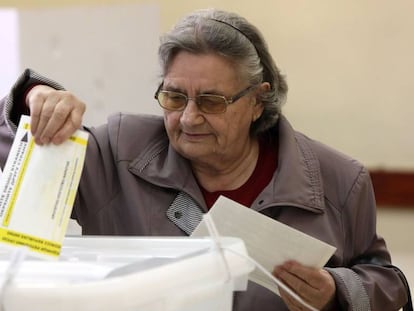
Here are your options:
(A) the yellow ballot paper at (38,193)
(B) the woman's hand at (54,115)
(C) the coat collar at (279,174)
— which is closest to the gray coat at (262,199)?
(C) the coat collar at (279,174)

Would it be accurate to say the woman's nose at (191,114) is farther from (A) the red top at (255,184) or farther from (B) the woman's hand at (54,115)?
(B) the woman's hand at (54,115)

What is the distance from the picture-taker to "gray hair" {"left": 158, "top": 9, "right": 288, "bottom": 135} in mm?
1253

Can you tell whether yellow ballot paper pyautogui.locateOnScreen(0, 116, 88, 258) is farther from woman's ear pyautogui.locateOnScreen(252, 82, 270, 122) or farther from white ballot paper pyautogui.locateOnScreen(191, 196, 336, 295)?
woman's ear pyautogui.locateOnScreen(252, 82, 270, 122)

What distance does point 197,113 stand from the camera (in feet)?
4.07

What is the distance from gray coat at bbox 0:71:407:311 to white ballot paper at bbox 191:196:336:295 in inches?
6.4

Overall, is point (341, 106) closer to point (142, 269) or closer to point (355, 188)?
point (355, 188)

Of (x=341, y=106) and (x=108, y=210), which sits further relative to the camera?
(x=341, y=106)

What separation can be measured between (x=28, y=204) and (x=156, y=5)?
137cm

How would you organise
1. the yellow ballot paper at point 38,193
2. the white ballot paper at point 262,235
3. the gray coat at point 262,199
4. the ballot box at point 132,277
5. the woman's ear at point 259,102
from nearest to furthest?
the ballot box at point 132,277
the yellow ballot paper at point 38,193
the white ballot paper at point 262,235
the gray coat at point 262,199
the woman's ear at point 259,102

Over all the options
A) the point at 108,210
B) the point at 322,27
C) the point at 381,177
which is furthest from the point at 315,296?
the point at 322,27

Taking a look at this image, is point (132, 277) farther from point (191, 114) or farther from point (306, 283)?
point (191, 114)

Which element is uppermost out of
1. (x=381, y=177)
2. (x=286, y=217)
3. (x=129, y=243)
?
(x=129, y=243)

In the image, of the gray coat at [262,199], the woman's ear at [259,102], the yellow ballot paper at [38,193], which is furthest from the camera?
the woman's ear at [259,102]

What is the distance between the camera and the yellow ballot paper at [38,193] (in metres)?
0.77
